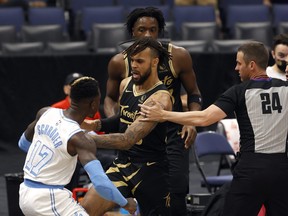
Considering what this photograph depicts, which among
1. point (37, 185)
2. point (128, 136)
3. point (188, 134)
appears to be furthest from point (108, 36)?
point (37, 185)

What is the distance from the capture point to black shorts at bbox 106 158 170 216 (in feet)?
21.9

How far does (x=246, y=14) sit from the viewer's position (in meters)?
15.3

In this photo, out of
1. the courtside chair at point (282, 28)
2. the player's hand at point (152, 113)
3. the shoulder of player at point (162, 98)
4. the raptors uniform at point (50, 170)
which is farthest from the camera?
the courtside chair at point (282, 28)

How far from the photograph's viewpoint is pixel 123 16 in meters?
14.7

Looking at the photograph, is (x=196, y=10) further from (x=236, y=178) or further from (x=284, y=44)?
(x=236, y=178)

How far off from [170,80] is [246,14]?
8.16m

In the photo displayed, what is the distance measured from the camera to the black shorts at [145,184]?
668 centimetres

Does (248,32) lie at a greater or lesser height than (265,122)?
lesser

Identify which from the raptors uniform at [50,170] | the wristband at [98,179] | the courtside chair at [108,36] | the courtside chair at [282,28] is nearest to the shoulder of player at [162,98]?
the raptors uniform at [50,170]

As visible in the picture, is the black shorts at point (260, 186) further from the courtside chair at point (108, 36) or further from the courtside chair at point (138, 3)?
the courtside chair at point (138, 3)

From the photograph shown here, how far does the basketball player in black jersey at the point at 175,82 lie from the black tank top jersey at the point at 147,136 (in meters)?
0.43

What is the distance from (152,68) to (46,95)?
5.54 m

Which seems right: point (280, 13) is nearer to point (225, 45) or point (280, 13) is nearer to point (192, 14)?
point (192, 14)

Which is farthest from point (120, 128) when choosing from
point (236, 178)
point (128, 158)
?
point (236, 178)
